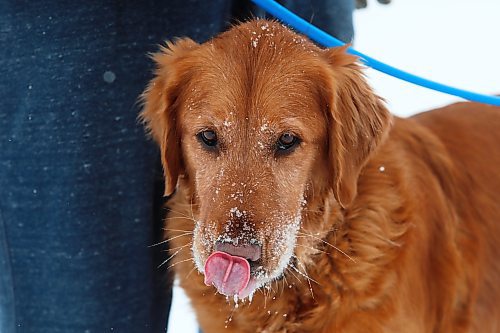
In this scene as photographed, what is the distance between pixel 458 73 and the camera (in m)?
7.97

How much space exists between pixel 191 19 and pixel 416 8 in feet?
27.9

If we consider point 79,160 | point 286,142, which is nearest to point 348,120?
point 286,142

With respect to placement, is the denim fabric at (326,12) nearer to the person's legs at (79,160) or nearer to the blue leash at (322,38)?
the blue leash at (322,38)

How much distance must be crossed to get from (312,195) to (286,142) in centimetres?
33

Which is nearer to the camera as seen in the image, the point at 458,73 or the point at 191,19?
the point at 191,19

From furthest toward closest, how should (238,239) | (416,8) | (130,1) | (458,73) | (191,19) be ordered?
1. (416,8)
2. (458,73)
3. (191,19)
4. (130,1)
5. (238,239)

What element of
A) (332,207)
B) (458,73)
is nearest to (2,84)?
(332,207)

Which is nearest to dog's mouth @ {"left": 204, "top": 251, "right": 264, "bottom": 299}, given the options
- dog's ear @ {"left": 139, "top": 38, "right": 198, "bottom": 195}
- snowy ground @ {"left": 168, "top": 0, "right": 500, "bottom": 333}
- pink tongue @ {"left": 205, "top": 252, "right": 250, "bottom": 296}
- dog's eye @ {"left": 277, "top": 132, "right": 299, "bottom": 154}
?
pink tongue @ {"left": 205, "top": 252, "right": 250, "bottom": 296}

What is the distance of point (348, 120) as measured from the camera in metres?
2.75

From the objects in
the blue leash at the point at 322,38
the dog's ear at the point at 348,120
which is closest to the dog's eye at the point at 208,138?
the dog's ear at the point at 348,120

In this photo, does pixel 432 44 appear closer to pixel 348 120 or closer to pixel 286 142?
pixel 348 120

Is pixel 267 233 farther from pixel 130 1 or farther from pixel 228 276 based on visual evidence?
pixel 130 1

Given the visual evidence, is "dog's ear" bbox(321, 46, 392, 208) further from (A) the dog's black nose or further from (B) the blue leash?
(A) the dog's black nose

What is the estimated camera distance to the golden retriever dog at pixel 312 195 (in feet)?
8.25
